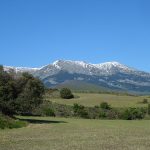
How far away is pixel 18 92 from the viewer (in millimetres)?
61406

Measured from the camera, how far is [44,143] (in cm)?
3141

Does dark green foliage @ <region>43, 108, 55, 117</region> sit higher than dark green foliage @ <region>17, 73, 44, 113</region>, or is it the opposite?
dark green foliage @ <region>17, 73, 44, 113</region>

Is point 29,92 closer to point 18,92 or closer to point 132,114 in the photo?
point 18,92

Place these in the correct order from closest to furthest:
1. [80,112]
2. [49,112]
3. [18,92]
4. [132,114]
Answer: [18,92]
[132,114]
[49,112]
[80,112]

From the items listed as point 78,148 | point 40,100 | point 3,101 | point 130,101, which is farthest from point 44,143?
point 130,101

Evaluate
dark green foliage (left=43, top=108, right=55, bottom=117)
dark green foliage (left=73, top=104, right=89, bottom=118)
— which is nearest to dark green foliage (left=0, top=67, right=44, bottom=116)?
dark green foliage (left=43, top=108, right=55, bottom=117)

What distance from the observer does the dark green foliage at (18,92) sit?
59.3 metres

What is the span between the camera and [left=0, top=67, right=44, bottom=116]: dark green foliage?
59.3m

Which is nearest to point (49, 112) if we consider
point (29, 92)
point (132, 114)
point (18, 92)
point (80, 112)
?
point (80, 112)

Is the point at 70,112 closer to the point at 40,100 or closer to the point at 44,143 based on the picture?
the point at 40,100

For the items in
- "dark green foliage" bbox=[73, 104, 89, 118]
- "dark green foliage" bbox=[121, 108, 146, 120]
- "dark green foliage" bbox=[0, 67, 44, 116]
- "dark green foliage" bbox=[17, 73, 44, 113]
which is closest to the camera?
"dark green foliage" bbox=[0, 67, 44, 116]

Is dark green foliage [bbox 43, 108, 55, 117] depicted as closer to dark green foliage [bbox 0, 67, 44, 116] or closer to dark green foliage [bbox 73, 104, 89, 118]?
dark green foliage [bbox 73, 104, 89, 118]

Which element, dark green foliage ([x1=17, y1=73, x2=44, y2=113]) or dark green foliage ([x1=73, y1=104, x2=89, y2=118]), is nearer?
dark green foliage ([x1=17, y1=73, x2=44, y2=113])

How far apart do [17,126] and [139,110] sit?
45.7 meters
